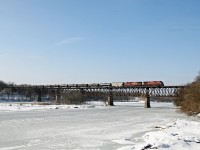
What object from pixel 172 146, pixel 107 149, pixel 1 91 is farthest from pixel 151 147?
pixel 1 91

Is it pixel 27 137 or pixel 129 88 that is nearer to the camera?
pixel 27 137

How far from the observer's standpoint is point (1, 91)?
16950 centimetres

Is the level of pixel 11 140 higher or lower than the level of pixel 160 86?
lower

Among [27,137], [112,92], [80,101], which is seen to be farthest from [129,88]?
[27,137]

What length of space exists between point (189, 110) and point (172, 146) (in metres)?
36.4

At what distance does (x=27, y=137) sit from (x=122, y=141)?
710 cm

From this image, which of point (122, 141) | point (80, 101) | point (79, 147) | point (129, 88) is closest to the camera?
point (79, 147)

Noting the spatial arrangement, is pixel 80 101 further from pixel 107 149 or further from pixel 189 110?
pixel 107 149

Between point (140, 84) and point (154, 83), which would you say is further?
point (140, 84)

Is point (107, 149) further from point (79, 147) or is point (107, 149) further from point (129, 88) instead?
point (129, 88)

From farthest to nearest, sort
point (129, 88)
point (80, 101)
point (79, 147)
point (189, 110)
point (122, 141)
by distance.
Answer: point (80, 101), point (129, 88), point (189, 110), point (122, 141), point (79, 147)

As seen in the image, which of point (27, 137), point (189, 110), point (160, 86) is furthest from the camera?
point (160, 86)

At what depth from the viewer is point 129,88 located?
10462 cm

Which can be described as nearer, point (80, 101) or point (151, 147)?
point (151, 147)
